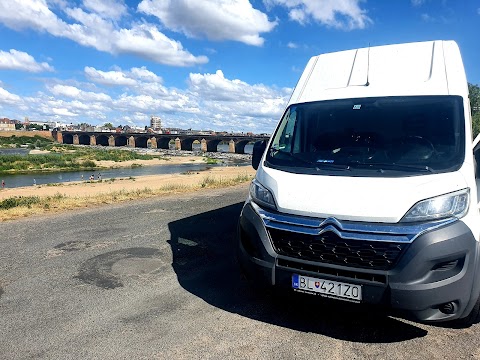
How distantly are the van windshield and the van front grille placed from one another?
0.66m

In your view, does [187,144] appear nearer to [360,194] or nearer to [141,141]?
[141,141]

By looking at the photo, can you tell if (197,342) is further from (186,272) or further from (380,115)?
(380,115)

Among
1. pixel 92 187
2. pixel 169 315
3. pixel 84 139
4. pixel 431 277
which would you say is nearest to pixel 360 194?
pixel 431 277

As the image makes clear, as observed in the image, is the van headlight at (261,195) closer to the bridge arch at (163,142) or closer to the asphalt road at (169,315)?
the asphalt road at (169,315)

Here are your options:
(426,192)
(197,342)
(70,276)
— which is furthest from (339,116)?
(70,276)

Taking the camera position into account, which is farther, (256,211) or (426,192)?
(256,211)

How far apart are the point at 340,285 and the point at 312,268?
0.27 meters

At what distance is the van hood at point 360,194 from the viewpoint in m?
3.00

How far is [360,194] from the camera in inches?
123

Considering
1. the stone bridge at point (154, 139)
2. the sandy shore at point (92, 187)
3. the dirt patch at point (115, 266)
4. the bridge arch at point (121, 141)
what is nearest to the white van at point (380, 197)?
the dirt patch at point (115, 266)

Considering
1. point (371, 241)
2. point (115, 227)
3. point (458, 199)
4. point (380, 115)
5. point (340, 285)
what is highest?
point (380, 115)

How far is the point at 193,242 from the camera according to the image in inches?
256

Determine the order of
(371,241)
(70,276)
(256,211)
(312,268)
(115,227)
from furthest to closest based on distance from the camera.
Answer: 1. (115,227)
2. (70,276)
3. (256,211)
4. (312,268)
5. (371,241)

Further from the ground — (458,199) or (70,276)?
(458,199)
